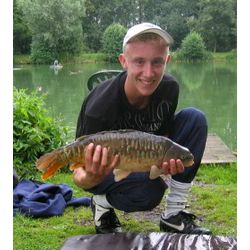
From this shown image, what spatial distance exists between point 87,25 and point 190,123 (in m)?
12.6

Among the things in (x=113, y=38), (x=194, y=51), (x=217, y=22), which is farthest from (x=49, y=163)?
(x=217, y=22)

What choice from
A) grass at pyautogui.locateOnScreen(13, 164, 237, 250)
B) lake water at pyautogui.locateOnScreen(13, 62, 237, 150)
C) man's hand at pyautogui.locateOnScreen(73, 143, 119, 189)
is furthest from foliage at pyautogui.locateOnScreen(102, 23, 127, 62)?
man's hand at pyautogui.locateOnScreen(73, 143, 119, 189)

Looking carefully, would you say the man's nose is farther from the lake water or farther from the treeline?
the treeline

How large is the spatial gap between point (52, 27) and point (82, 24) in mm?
2241

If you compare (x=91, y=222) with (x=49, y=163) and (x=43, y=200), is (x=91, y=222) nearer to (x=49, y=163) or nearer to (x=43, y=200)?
(x=43, y=200)

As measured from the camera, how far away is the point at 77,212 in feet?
6.80

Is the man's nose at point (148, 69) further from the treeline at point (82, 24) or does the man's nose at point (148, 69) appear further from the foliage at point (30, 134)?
the treeline at point (82, 24)

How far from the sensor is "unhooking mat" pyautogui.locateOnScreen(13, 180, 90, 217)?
2004 mm

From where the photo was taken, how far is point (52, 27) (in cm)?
1669

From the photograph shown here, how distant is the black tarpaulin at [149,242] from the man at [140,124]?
0.18m

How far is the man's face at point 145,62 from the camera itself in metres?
1.45

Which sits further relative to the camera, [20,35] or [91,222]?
[20,35]
